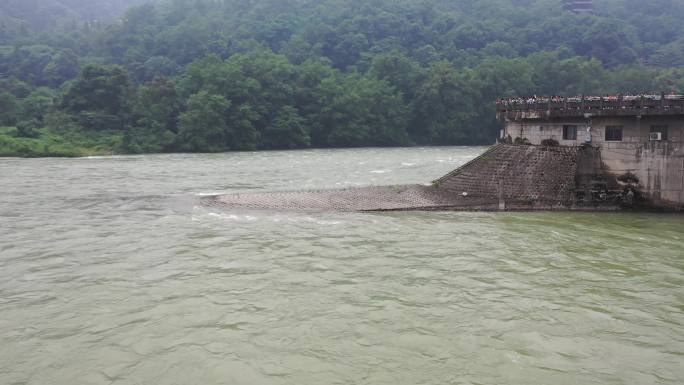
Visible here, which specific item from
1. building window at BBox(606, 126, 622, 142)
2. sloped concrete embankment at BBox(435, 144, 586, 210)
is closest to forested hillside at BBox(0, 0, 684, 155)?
sloped concrete embankment at BBox(435, 144, 586, 210)

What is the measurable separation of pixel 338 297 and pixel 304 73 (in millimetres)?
84995

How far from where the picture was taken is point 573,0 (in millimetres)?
192000

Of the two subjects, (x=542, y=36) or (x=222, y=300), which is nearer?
(x=222, y=300)

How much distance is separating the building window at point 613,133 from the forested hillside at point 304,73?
58.2 meters

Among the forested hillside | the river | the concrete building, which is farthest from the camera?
the forested hillside

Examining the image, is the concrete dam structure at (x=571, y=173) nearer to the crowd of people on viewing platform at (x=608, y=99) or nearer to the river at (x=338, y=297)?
the crowd of people on viewing platform at (x=608, y=99)

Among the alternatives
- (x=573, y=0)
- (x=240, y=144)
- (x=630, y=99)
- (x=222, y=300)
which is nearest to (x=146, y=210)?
(x=222, y=300)

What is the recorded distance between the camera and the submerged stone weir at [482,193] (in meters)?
31.4

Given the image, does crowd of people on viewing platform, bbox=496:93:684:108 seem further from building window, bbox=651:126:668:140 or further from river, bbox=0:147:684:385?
river, bbox=0:147:684:385

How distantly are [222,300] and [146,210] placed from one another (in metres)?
16.0

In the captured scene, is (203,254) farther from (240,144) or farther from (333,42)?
(333,42)

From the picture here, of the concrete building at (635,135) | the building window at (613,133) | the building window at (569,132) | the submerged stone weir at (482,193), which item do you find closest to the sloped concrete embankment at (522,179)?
the submerged stone weir at (482,193)

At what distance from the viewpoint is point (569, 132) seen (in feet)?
109

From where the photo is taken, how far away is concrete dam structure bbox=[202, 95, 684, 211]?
30438 millimetres
